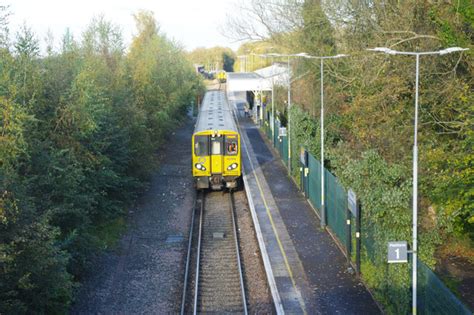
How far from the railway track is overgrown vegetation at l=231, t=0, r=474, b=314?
11.9 ft

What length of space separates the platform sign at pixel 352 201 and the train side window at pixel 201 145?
394 inches

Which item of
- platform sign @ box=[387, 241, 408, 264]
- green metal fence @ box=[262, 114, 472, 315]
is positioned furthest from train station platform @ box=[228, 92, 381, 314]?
platform sign @ box=[387, 241, 408, 264]

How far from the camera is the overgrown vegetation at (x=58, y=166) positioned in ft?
37.8

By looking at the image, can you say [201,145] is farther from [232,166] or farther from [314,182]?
[314,182]

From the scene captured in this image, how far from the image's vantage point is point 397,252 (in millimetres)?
11789

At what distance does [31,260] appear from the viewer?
1153 cm

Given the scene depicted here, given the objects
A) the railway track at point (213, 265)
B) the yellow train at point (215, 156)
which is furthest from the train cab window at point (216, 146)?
the railway track at point (213, 265)

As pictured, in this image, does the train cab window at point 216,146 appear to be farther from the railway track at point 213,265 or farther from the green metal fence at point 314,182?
the green metal fence at point 314,182

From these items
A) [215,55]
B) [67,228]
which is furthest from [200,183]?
[215,55]

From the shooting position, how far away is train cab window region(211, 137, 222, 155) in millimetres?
25328

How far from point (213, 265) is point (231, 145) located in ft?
27.4

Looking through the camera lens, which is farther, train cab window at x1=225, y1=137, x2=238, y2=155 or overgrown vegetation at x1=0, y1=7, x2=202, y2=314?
train cab window at x1=225, y1=137, x2=238, y2=155

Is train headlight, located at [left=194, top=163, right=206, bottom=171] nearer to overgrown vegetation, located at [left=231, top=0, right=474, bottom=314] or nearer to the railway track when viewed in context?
the railway track

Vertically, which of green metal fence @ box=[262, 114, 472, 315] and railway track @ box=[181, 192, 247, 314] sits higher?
green metal fence @ box=[262, 114, 472, 315]
